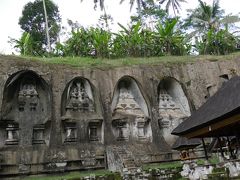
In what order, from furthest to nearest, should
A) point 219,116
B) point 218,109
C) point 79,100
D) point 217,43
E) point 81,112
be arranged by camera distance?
1. point 217,43
2. point 79,100
3. point 81,112
4. point 218,109
5. point 219,116

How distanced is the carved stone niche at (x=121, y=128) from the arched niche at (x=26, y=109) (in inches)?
158

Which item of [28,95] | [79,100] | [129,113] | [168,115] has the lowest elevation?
[168,115]

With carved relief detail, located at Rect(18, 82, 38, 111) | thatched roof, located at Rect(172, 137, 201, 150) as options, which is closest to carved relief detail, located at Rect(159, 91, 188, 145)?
thatched roof, located at Rect(172, 137, 201, 150)

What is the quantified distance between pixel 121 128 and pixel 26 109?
5.58 metres

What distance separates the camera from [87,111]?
1970 centimetres

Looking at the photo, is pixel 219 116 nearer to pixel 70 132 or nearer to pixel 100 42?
pixel 70 132

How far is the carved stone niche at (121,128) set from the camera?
19.8 metres

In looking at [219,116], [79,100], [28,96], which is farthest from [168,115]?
[219,116]

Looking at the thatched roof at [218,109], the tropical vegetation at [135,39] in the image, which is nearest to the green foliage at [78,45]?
the tropical vegetation at [135,39]

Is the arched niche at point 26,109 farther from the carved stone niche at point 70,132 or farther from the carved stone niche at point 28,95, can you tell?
the carved stone niche at point 70,132

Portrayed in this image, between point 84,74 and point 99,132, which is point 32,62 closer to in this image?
point 84,74

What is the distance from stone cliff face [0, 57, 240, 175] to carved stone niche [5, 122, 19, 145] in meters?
0.05

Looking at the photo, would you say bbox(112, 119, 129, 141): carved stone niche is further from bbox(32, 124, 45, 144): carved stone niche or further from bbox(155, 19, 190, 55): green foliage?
bbox(155, 19, 190, 55): green foliage

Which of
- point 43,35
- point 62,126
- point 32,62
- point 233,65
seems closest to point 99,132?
point 62,126
